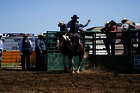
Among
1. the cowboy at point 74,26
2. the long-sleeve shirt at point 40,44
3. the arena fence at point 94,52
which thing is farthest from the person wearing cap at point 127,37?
the long-sleeve shirt at point 40,44

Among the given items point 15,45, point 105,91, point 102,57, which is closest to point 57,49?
point 102,57

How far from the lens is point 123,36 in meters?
12.9

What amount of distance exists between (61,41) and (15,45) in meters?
11.4

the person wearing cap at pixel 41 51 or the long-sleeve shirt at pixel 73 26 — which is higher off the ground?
the long-sleeve shirt at pixel 73 26

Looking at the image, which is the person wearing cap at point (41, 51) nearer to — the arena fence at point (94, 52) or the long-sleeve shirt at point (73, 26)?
the arena fence at point (94, 52)

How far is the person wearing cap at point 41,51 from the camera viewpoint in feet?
44.4

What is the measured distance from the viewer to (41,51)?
44.7 ft

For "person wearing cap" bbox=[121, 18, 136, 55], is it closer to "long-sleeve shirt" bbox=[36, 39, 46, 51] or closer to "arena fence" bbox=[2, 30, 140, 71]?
"arena fence" bbox=[2, 30, 140, 71]

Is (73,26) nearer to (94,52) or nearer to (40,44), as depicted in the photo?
(94,52)

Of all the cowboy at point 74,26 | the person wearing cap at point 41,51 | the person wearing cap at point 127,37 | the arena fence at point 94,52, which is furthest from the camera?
the person wearing cap at point 41,51

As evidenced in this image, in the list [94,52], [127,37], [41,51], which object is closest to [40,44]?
[41,51]

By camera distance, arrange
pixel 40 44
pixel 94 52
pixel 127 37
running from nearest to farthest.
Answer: pixel 127 37, pixel 94 52, pixel 40 44

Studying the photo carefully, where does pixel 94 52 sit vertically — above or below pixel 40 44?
below

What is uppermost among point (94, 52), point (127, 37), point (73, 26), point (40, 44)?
point (73, 26)
